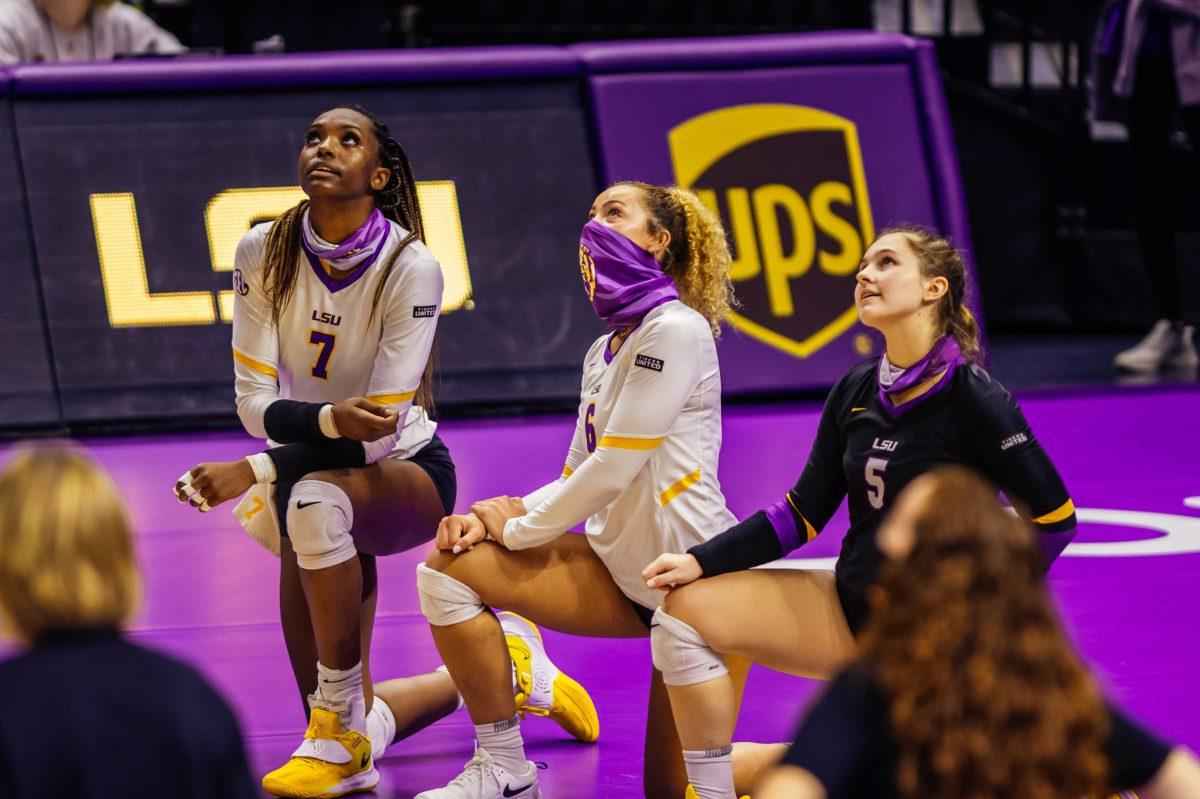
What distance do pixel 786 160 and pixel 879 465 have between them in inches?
173

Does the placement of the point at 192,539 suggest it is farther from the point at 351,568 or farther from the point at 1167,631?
the point at 1167,631

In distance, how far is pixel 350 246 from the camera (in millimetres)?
3941

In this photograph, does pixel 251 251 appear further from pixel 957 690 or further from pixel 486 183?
pixel 486 183

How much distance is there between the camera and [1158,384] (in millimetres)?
8117

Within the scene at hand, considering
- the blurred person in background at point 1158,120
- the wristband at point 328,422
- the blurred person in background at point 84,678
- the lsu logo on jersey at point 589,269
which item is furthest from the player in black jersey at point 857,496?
the blurred person in background at point 1158,120

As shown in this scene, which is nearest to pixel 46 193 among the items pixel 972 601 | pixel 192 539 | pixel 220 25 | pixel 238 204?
pixel 238 204

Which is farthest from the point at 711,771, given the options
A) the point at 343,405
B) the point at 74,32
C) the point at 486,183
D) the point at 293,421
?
the point at 74,32

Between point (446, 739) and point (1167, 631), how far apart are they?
203 cm

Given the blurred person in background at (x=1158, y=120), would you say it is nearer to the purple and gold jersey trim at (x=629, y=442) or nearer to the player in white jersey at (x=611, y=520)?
the player in white jersey at (x=611, y=520)

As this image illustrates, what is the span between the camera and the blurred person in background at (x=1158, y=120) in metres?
8.27

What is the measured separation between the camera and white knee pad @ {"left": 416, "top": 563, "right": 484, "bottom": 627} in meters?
3.53

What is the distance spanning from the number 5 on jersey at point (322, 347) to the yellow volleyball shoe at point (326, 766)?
838 mm

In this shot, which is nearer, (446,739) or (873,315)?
(873,315)

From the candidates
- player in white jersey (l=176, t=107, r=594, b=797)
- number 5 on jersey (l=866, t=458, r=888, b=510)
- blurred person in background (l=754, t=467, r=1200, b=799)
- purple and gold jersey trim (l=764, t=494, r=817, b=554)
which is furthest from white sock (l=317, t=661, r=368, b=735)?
blurred person in background (l=754, t=467, r=1200, b=799)
